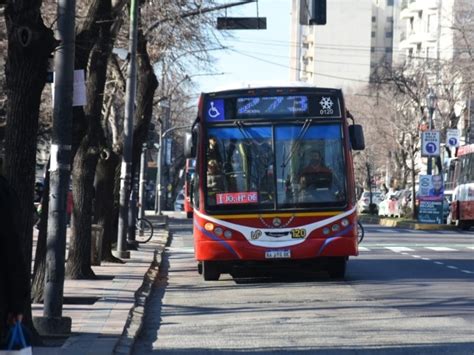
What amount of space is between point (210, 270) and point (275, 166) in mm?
2346

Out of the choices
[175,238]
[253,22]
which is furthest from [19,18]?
[175,238]

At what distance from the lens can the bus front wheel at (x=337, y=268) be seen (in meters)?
20.4

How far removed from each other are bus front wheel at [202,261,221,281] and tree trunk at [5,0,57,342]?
8858 millimetres

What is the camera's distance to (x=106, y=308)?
1481cm

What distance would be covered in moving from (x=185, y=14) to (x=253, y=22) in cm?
234

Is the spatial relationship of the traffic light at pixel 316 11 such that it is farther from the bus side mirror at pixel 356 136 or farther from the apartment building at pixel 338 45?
the apartment building at pixel 338 45

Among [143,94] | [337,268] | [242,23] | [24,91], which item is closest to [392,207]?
[143,94]

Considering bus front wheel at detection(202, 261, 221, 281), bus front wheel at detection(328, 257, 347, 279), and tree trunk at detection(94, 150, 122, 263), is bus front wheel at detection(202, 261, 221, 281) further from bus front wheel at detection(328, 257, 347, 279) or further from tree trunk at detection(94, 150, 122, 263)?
tree trunk at detection(94, 150, 122, 263)

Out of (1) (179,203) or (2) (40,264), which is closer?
(2) (40,264)

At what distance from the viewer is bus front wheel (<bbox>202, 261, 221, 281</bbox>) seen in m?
20.4

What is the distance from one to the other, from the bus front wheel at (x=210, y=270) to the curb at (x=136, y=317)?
991 mm

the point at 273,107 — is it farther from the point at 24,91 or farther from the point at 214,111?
the point at 24,91

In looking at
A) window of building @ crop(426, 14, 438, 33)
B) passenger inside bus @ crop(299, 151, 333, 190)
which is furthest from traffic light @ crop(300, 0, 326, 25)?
window of building @ crop(426, 14, 438, 33)

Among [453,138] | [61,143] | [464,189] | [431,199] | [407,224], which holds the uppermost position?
[453,138]
